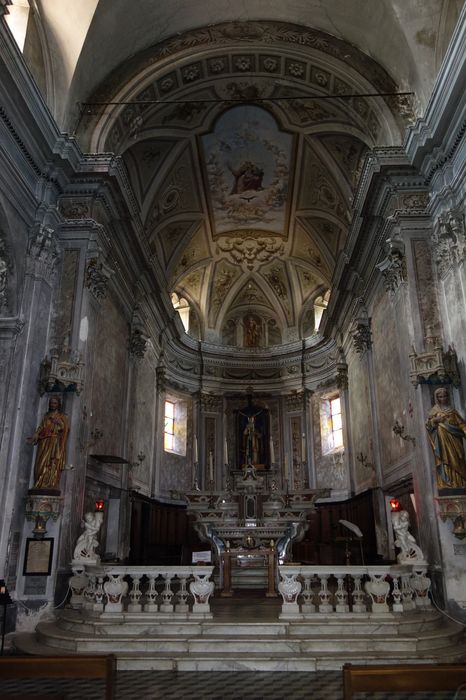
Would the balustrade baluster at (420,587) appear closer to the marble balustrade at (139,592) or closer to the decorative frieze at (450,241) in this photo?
the marble balustrade at (139,592)

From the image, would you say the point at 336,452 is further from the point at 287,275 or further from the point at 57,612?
the point at 57,612

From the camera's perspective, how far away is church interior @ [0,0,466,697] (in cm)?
960

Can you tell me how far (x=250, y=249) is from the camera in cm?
2472

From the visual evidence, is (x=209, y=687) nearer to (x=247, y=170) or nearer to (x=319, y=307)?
(x=247, y=170)

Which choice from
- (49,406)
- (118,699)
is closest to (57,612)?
(49,406)

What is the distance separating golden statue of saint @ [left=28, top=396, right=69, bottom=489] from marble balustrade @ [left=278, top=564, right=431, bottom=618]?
4.47 m

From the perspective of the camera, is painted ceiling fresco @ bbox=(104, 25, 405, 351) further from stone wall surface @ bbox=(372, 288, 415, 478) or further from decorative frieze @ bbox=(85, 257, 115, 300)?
stone wall surface @ bbox=(372, 288, 415, 478)

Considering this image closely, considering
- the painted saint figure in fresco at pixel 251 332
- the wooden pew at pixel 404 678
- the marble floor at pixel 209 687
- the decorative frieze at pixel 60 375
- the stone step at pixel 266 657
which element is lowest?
the marble floor at pixel 209 687

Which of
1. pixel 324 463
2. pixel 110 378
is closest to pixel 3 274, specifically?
pixel 110 378

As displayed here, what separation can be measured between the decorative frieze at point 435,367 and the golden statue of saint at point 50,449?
271 inches

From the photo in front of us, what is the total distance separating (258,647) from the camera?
26.2 ft

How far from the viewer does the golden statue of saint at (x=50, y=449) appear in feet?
34.4

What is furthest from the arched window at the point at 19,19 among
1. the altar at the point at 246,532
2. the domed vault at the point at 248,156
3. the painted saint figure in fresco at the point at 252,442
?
the painted saint figure in fresco at the point at 252,442

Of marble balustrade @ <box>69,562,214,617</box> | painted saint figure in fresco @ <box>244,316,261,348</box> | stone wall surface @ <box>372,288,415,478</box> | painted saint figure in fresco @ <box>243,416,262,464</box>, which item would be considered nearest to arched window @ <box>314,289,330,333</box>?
painted saint figure in fresco @ <box>244,316,261,348</box>
